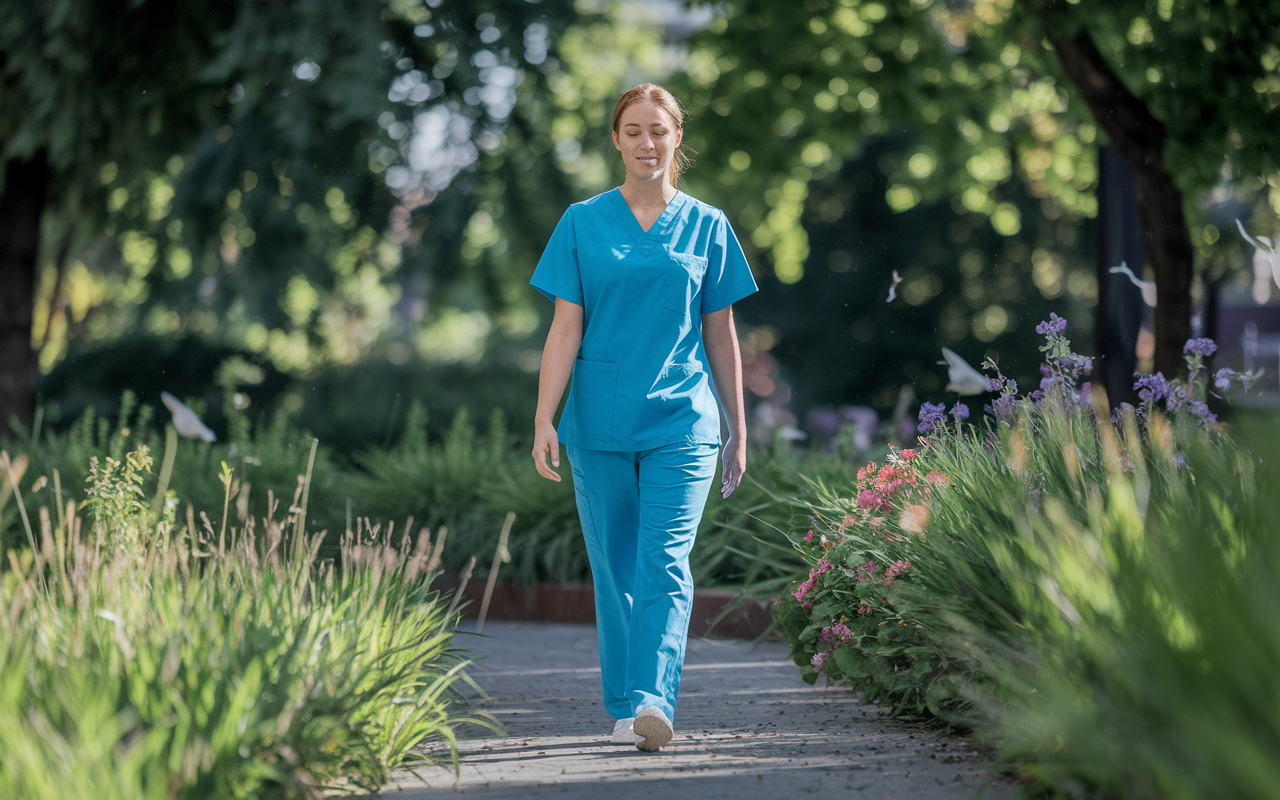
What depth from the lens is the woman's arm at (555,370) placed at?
3633 millimetres

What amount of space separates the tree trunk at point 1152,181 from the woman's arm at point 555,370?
4799mm

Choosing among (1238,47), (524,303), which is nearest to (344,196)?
(524,303)

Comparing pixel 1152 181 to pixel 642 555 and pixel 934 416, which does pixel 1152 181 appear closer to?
pixel 934 416

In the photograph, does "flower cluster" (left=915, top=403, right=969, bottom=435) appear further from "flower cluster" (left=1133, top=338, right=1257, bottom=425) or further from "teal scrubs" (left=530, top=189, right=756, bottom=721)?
"teal scrubs" (left=530, top=189, right=756, bottom=721)

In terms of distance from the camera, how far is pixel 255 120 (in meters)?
9.61

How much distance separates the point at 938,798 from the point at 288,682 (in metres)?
1.57

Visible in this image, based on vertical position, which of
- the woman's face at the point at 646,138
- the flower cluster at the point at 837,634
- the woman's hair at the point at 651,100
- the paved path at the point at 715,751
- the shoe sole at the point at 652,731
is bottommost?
the paved path at the point at 715,751

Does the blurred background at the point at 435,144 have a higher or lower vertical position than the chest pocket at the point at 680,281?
higher

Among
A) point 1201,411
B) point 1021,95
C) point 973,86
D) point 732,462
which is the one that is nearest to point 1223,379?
point 1201,411

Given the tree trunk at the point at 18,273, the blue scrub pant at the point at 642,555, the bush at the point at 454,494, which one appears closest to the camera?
the blue scrub pant at the point at 642,555

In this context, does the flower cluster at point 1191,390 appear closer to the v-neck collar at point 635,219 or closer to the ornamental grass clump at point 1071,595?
the ornamental grass clump at point 1071,595

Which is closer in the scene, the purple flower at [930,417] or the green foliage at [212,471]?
the purple flower at [930,417]

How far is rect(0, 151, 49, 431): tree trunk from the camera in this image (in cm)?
1080

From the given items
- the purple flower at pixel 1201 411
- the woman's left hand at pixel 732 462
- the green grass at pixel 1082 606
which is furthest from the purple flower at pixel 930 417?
the purple flower at pixel 1201 411
